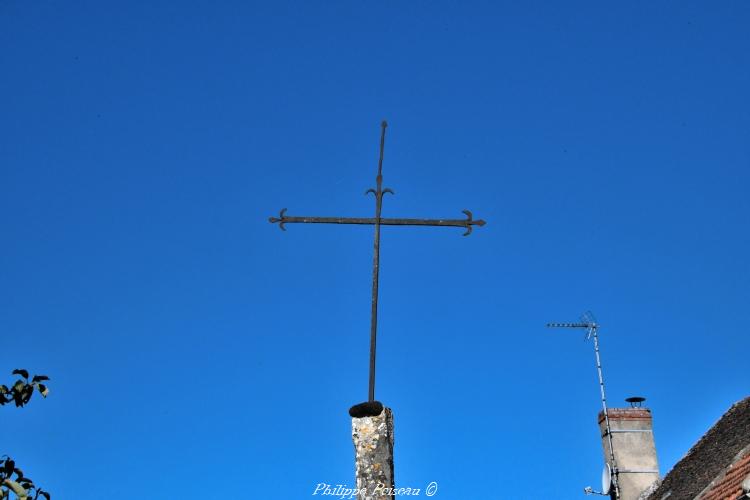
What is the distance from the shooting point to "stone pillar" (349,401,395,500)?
4.45 metres

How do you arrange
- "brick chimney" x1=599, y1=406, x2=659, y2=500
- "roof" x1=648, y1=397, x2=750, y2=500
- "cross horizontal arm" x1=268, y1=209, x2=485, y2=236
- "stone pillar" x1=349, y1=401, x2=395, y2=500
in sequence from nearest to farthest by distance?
"stone pillar" x1=349, y1=401, x2=395, y2=500 < "cross horizontal arm" x1=268, y1=209, x2=485, y2=236 < "roof" x1=648, y1=397, x2=750, y2=500 < "brick chimney" x1=599, y1=406, x2=659, y2=500

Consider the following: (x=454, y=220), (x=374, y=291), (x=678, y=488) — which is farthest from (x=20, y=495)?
(x=678, y=488)

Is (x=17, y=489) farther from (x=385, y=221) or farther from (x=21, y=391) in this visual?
(x=385, y=221)

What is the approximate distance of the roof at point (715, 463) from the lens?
43.9 ft

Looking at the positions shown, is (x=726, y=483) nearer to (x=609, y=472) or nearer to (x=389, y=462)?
(x=609, y=472)

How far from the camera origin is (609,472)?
1833cm

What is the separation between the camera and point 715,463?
Answer: 1536cm

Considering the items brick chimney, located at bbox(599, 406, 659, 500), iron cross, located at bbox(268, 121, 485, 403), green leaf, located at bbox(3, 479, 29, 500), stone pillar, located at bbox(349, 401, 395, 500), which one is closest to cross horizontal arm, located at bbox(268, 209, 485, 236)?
iron cross, located at bbox(268, 121, 485, 403)

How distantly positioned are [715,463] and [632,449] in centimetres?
320

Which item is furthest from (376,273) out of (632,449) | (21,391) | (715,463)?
(632,449)

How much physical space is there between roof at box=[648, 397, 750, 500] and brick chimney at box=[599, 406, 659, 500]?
2.36ft

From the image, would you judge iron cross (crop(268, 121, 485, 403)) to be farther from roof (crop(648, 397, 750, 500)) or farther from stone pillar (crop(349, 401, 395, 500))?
roof (crop(648, 397, 750, 500))

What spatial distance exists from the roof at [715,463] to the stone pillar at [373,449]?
9508 mm

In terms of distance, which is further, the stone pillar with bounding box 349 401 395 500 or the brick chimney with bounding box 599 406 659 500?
the brick chimney with bounding box 599 406 659 500
